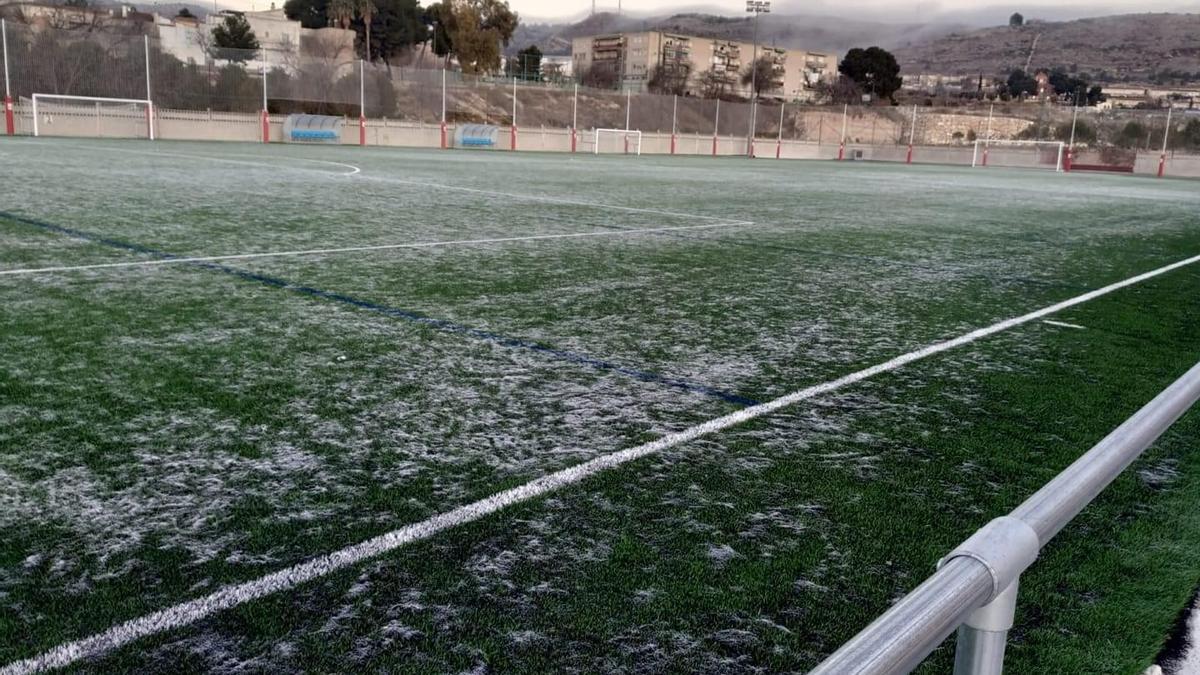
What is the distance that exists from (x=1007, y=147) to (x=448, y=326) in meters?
47.6

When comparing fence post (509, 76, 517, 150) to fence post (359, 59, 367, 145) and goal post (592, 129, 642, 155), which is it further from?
fence post (359, 59, 367, 145)

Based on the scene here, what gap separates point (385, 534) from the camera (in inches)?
102

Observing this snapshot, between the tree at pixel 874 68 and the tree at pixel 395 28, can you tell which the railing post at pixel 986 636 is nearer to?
the tree at pixel 395 28

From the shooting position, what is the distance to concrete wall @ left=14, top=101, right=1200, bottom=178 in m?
30.2

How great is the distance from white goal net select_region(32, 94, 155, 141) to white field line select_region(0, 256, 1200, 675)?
30.7 m

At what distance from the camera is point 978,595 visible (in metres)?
1.12

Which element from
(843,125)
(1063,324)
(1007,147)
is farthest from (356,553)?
(843,125)

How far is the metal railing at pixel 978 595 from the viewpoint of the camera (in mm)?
996

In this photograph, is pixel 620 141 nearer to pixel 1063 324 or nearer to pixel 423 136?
pixel 423 136

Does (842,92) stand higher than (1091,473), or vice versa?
(842,92)

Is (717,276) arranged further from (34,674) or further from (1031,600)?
(34,674)

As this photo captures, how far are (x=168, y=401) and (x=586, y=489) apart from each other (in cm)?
172

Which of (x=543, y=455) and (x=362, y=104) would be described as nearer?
(x=543, y=455)

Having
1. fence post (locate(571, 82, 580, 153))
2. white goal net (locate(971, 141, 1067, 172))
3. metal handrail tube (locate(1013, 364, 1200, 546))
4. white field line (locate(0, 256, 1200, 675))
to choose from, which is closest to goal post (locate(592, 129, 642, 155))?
fence post (locate(571, 82, 580, 153))
